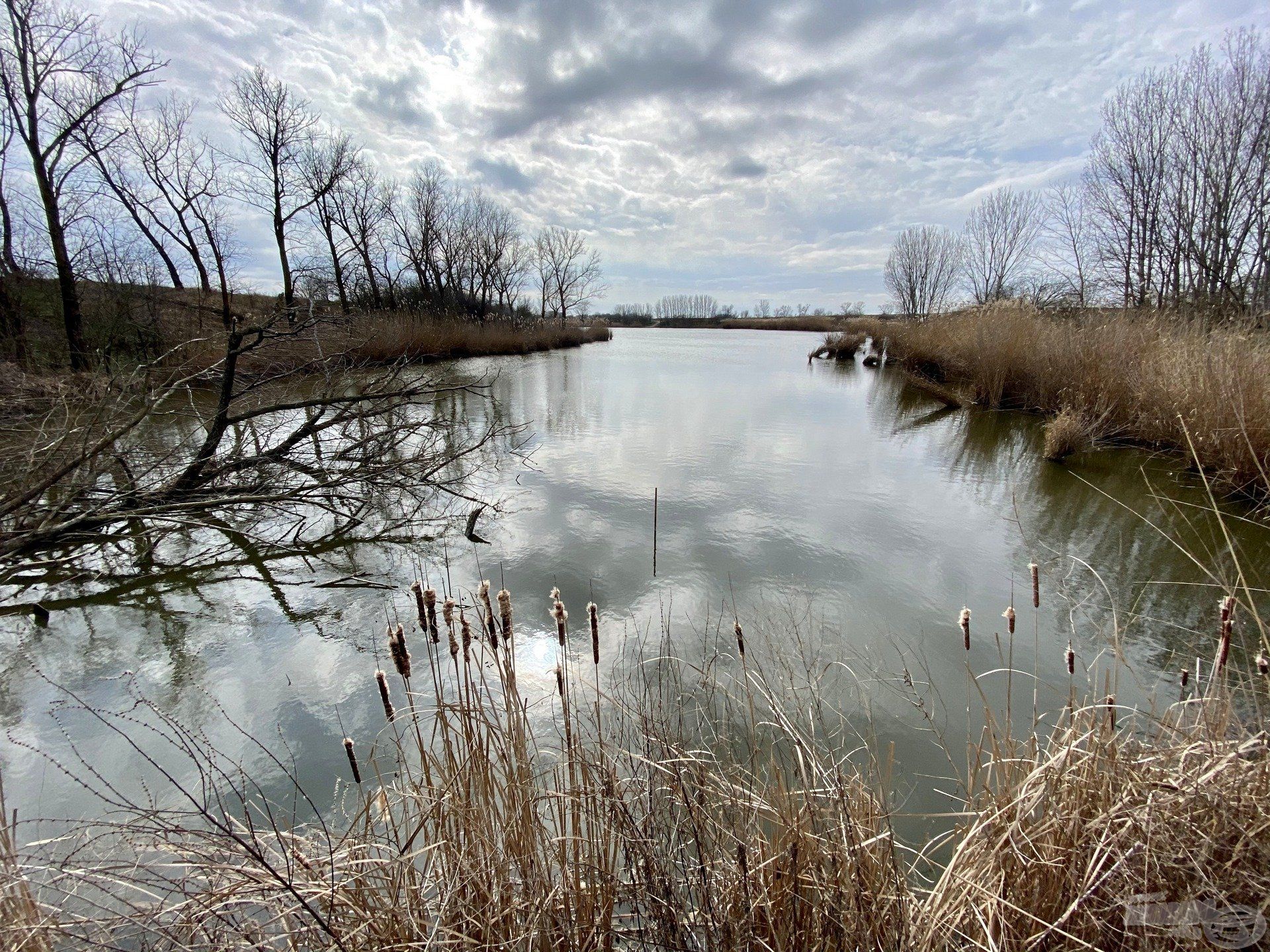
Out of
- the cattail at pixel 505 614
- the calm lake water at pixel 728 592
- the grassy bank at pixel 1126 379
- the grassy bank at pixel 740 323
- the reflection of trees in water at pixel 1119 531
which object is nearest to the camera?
the cattail at pixel 505 614

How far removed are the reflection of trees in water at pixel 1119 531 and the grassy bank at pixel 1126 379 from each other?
0.38 m

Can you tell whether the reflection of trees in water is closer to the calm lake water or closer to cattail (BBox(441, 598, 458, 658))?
the calm lake water

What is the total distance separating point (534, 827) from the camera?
4.40 ft

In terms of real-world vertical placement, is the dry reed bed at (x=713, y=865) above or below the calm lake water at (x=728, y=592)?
above

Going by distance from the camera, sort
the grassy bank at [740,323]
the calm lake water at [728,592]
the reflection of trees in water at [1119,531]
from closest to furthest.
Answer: the calm lake water at [728,592]
the reflection of trees in water at [1119,531]
the grassy bank at [740,323]

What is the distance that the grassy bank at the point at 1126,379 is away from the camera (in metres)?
5.00

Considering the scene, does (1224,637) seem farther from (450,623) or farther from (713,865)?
(450,623)

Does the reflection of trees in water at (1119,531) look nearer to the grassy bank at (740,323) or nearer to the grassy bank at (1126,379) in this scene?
the grassy bank at (1126,379)

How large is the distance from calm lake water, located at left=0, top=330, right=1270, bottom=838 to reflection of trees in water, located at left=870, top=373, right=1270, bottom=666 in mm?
29

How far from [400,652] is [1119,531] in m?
5.90

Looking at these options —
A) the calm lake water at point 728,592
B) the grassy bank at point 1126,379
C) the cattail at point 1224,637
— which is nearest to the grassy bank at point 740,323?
the grassy bank at point 1126,379

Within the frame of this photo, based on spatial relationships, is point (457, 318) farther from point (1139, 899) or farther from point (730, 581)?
point (1139, 899)

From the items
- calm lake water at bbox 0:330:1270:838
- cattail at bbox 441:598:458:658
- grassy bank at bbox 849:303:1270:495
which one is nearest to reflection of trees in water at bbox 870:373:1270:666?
calm lake water at bbox 0:330:1270:838

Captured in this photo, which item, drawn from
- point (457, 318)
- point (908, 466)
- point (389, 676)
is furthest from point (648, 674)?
point (457, 318)
